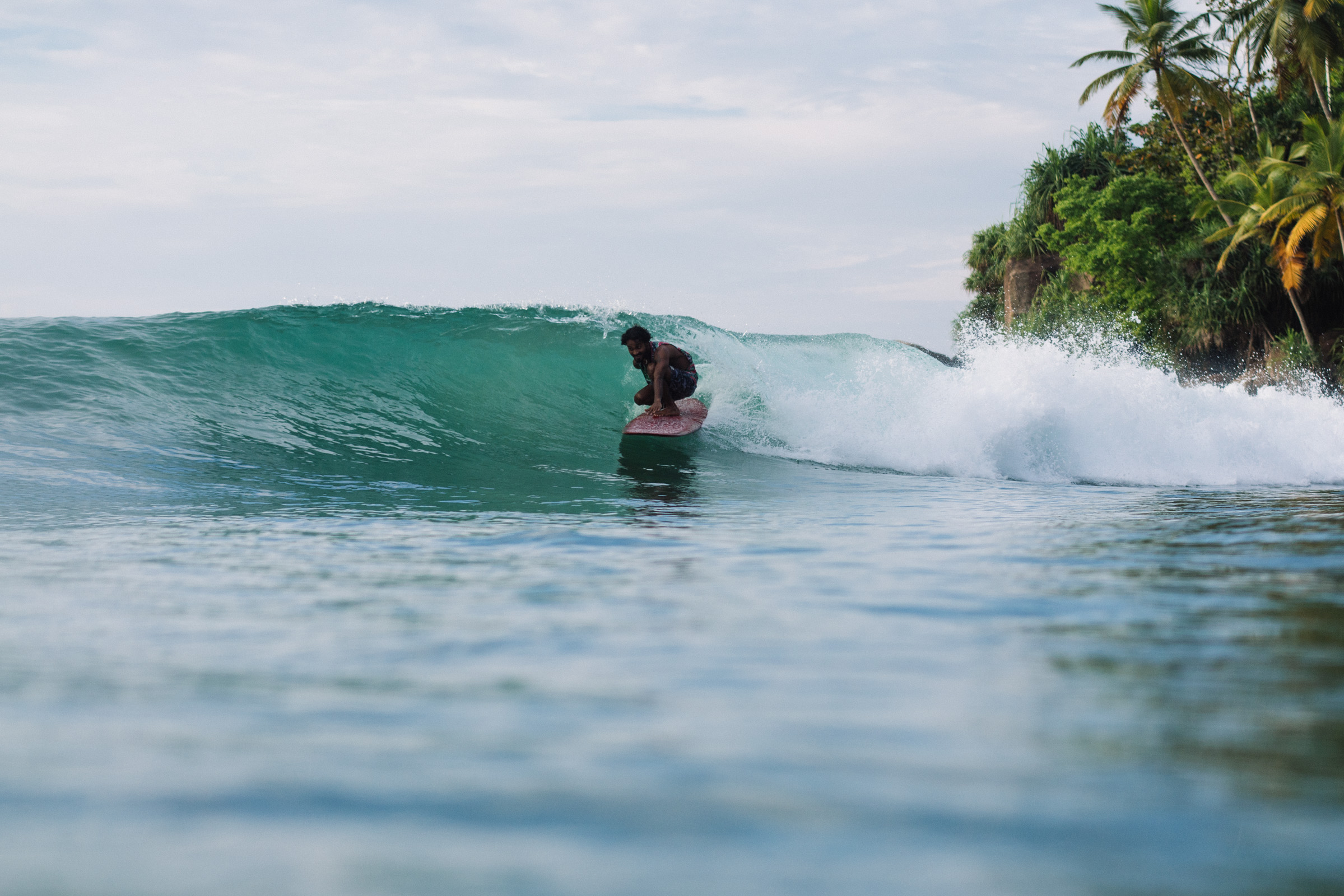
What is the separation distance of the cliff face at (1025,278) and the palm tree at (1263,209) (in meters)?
6.32

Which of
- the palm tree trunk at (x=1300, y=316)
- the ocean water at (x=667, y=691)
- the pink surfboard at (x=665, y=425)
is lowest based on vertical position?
the ocean water at (x=667, y=691)

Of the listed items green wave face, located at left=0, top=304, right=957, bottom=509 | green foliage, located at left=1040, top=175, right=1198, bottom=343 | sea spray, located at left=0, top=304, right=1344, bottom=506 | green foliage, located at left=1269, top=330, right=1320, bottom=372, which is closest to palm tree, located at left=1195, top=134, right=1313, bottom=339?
green foliage, located at left=1269, top=330, right=1320, bottom=372

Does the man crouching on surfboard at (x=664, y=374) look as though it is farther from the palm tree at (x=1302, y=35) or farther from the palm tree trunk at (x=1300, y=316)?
the palm tree at (x=1302, y=35)

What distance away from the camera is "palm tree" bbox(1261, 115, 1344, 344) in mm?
22281

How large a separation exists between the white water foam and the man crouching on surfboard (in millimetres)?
776

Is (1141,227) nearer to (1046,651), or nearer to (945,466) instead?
(945,466)

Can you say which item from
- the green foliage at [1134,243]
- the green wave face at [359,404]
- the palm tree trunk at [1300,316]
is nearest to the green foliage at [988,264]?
the green foliage at [1134,243]

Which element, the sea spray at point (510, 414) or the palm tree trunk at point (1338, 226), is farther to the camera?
the palm tree trunk at point (1338, 226)

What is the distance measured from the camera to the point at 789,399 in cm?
1186

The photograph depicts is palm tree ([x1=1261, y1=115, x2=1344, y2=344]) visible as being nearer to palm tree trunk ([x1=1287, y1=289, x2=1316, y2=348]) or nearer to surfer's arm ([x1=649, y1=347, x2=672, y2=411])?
palm tree trunk ([x1=1287, y1=289, x2=1316, y2=348])

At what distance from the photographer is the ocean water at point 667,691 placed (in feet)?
4.99

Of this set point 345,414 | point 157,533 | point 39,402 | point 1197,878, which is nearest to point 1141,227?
point 345,414

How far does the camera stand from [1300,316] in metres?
25.0

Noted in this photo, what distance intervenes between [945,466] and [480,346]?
7112 mm
